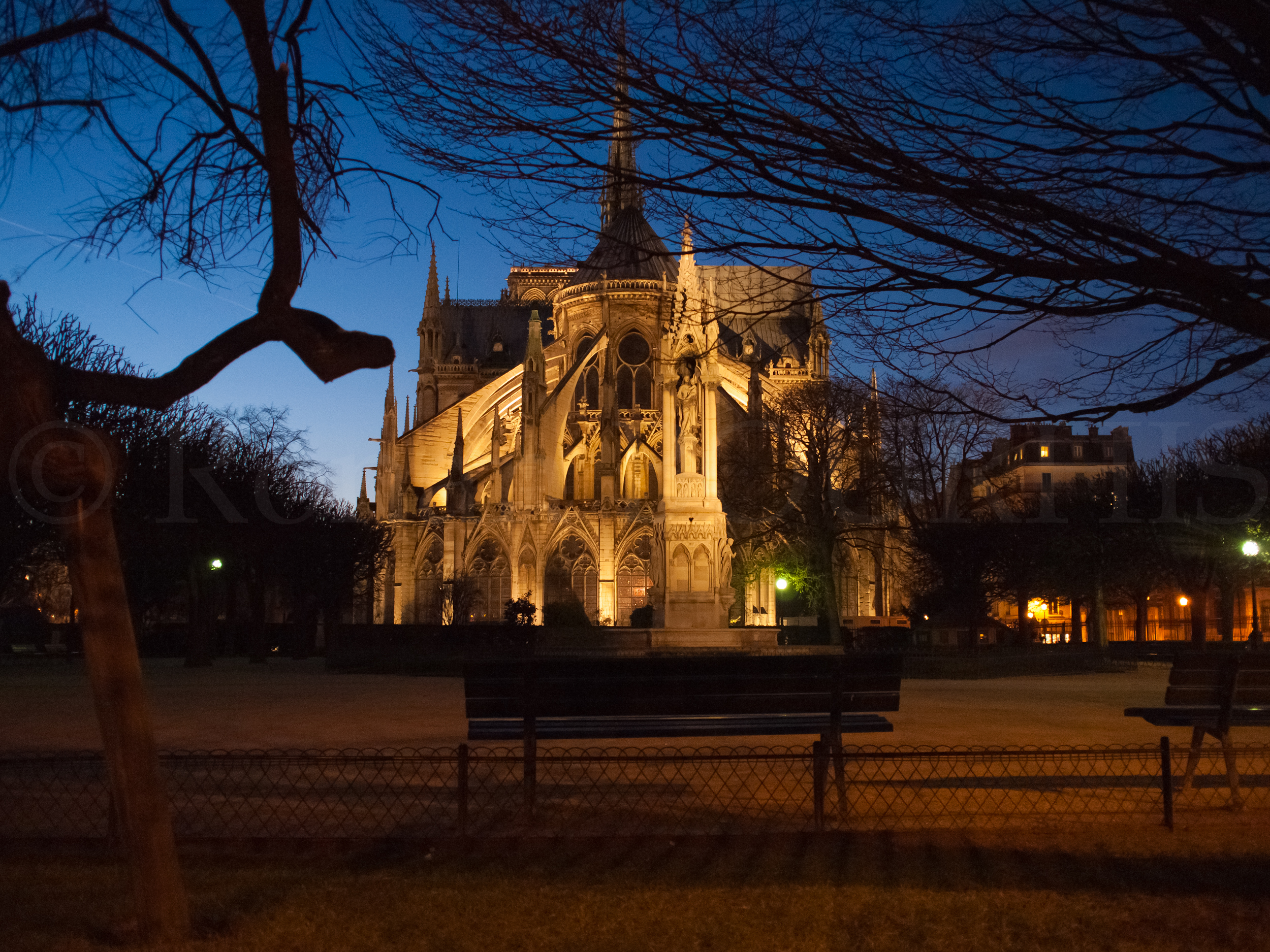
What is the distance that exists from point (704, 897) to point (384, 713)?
9.21 metres

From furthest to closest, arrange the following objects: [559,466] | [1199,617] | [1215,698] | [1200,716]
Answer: [559,466] < [1199,617] < [1215,698] < [1200,716]

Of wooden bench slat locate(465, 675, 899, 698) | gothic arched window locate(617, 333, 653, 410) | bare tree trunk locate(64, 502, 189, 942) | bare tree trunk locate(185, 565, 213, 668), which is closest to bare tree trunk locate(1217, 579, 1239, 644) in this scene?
gothic arched window locate(617, 333, 653, 410)

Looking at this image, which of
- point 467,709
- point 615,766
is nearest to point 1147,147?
point 467,709

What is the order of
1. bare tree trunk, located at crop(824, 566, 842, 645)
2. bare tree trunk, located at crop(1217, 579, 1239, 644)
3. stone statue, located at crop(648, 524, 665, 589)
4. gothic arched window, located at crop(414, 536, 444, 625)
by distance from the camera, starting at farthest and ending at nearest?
1. gothic arched window, located at crop(414, 536, 444, 625)
2. bare tree trunk, located at crop(1217, 579, 1239, 644)
3. bare tree trunk, located at crop(824, 566, 842, 645)
4. stone statue, located at crop(648, 524, 665, 589)

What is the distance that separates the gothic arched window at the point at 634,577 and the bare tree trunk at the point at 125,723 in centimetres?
4124

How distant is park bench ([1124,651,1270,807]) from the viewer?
7.04 metres

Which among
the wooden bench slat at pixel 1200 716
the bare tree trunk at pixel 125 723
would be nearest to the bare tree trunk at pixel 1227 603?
the wooden bench slat at pixel 1200 716

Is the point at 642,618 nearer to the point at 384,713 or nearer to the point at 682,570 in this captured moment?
the point at 682,570

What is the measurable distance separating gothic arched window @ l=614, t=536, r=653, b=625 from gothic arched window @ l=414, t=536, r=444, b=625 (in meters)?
8.41

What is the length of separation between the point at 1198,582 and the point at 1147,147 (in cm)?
3276

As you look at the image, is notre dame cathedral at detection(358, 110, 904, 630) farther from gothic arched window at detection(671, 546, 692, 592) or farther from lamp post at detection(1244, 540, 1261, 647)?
lamp post at detection(1244, 540, 1261, 647)

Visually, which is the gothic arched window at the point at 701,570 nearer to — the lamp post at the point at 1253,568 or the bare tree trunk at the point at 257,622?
the bare tree trunk at the point at 257,622

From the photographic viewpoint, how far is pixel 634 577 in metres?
45.8

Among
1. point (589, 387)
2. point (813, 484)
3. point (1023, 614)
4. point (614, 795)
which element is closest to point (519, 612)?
point (813, 484)
